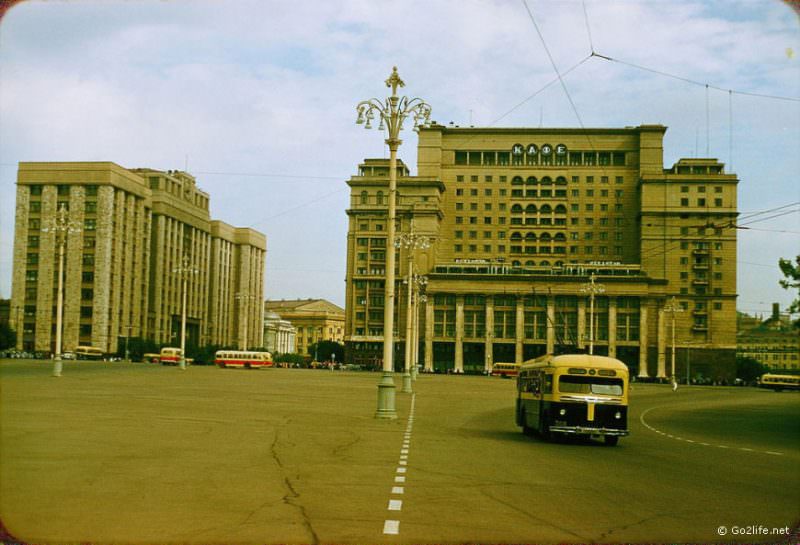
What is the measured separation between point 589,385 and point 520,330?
371 feet

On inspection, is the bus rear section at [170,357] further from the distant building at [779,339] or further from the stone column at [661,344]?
the stone column at [661,344]

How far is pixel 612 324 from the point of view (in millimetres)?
130500

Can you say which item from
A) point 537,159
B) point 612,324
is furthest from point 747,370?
point 537,159

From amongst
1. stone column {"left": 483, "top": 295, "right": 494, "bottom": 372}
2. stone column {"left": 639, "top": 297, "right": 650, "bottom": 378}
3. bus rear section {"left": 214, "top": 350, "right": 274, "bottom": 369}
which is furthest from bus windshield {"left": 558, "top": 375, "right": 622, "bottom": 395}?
stone column {"left": 639, "top": 297, "right": 650, "bottom": 378}

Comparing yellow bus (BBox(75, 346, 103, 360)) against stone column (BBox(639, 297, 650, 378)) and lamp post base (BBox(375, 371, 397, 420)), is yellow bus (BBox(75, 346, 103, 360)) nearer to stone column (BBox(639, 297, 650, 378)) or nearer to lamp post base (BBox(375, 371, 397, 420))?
stone column (BBox(639, 297, 650, 378))

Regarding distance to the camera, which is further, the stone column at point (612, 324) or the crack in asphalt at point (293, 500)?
the stone column at point (612, 324)

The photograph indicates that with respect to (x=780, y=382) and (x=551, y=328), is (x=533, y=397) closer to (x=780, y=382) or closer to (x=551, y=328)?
(x=780, y=382)

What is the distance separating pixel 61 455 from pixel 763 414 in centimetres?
3425

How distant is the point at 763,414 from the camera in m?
39.8

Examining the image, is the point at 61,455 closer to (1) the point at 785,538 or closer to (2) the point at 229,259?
(1) the point at 785,538

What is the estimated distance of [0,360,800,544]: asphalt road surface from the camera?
848 cm

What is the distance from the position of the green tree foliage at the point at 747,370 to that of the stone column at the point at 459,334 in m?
41.7

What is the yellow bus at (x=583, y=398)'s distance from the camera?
822 inches
